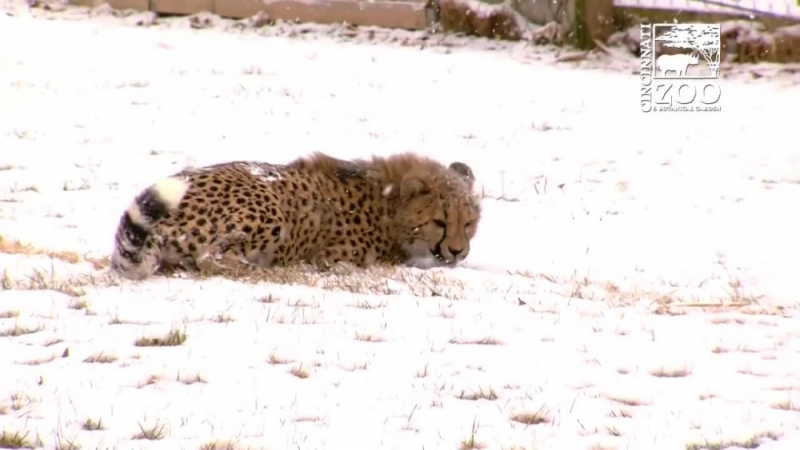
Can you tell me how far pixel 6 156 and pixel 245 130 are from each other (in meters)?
2.28

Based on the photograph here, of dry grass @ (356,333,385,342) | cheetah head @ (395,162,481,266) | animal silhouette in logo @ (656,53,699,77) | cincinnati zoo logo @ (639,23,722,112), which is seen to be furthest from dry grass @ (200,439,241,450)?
animal silhouette in logo @ (656,53,699,77)

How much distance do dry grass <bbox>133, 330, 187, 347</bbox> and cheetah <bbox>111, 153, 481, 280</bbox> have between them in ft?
4.07

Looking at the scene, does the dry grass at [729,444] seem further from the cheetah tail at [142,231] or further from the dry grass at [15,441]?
the cheetah tail at [142,231]

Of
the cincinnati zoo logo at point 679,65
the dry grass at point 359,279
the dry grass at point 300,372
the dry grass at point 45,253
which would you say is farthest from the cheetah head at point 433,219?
the cincinnati zoo logo at point 679,65

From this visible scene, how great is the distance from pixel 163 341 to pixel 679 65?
30.7ft

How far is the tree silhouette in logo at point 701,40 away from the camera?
12.9 metres

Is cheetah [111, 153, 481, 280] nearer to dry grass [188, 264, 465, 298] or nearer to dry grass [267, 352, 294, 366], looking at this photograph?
dry grass [188, 264, 465, 298]

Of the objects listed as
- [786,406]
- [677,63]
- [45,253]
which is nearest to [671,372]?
[786,406]

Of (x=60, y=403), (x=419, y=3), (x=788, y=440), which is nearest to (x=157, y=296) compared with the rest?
(x=60, y=403)

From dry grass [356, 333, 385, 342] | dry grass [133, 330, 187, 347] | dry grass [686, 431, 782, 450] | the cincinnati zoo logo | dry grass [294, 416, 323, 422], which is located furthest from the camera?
the cincinnati zoo logo

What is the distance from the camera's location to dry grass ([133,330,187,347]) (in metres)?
4.65

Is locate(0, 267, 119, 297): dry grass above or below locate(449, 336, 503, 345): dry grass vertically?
above

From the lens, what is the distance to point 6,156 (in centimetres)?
1017

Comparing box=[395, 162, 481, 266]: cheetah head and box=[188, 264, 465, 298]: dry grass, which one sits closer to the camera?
box=[188, 264, 465, 298]: dry grass
